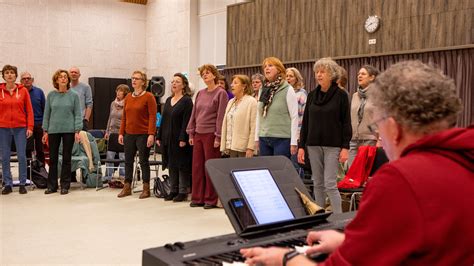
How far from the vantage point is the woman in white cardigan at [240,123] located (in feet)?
17.2

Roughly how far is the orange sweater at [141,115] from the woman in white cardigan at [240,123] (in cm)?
105

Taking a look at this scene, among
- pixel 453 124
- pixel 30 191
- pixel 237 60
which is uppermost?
pixel 237 60

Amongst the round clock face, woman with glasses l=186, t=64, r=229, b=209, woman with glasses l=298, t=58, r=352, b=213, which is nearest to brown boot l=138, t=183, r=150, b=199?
woman with glasses l=186, t=64, r=229, b=209

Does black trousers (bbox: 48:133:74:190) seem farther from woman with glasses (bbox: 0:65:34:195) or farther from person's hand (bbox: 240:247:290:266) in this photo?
person's hand (bbox: 240:247:290:266)

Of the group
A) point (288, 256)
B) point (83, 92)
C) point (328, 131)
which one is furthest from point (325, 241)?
point (83, 92)

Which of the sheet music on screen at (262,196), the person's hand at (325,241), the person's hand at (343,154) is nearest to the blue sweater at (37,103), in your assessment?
the person's hand at (343,154)

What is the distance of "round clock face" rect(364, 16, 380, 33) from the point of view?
7.62m

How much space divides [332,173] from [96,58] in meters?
9.06

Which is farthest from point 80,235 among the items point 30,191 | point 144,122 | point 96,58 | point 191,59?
point 96,58

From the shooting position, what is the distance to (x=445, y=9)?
679cm

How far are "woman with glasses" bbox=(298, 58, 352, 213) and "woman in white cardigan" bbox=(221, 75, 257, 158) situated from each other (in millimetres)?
1173

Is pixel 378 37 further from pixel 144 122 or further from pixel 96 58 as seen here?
pixel 96 58

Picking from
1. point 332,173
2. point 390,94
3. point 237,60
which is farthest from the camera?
point 237,60

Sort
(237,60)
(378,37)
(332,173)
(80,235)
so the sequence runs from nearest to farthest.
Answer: (332,173), (80,235), (378,37), (237,60)
